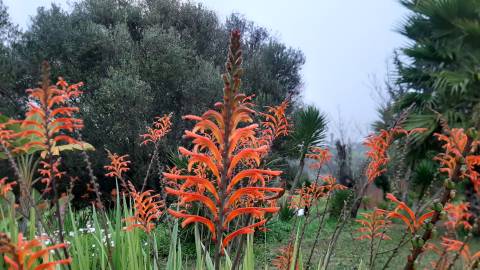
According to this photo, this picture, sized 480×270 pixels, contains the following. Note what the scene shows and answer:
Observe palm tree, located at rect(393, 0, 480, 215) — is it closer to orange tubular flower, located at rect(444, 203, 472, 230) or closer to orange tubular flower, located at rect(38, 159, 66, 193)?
orange tubular flower, located at rect(444, 203, 472, 230)

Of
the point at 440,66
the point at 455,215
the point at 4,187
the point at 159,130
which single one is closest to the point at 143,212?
the point at 4,187

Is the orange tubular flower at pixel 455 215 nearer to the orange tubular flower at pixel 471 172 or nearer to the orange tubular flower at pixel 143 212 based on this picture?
the orange tubular flower at pixel 471 172

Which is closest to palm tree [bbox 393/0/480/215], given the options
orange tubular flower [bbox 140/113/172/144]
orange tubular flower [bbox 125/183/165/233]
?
orange tubular flower [bbox 140/113/172/144]

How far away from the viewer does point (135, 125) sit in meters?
10.7

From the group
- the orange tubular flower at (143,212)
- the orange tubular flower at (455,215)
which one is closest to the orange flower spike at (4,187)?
the orange tubular flower at (143,212)

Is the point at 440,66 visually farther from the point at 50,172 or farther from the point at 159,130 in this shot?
the point at 50,172

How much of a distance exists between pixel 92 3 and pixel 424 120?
10.4 meters

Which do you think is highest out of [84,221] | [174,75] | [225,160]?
[174,75]

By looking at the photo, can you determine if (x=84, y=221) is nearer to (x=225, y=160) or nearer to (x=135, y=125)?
(x=135, y=125)

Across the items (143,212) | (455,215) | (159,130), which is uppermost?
(159,130)

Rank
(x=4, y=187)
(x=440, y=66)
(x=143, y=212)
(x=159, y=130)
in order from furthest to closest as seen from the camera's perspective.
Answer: (x=440, y=66) → (x=159, y=130) → (x=4, y=187) → (x=143, y=212)

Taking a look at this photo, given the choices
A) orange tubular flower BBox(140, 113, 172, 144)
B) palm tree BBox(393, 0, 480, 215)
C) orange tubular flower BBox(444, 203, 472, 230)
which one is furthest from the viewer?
palm tree BBox(393, 0, 480, 215)

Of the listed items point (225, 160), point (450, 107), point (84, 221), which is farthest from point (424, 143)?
point (225, 160)

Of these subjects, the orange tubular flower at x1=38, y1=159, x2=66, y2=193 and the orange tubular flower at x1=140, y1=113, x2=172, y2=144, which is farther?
the orange tubular flower at x1=140, y1=113, x2=172, y2=144
